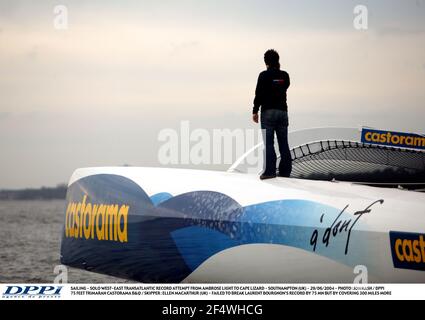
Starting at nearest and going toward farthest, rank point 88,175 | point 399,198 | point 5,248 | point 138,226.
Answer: point 399,198
point 138,226
point 88,175
point 5,248

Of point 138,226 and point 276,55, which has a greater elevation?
point 276,55

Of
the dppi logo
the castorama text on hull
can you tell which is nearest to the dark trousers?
the castorama text on hull

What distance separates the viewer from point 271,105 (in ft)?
27.3

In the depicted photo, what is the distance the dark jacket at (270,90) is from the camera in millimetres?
8297

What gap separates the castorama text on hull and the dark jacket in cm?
72

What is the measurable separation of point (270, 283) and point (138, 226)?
1767 mm

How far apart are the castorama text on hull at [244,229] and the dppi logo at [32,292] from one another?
142cm

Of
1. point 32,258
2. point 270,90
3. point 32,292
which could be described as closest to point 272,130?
point 270,90

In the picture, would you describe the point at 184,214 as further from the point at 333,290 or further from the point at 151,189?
the point at 333,290

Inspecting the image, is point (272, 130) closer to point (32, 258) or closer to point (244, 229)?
point (244, 229)

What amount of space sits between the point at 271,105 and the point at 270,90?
144 mm
